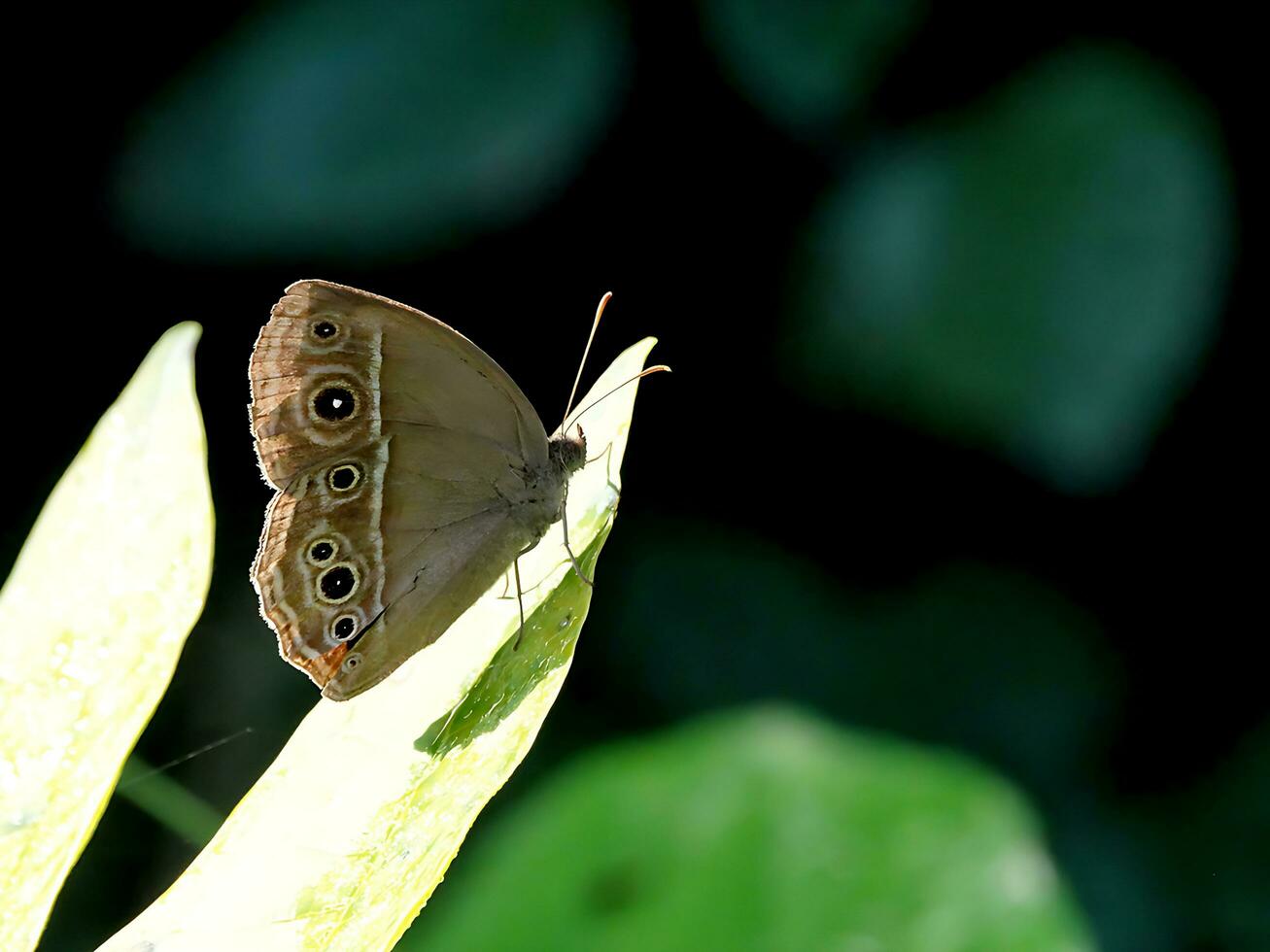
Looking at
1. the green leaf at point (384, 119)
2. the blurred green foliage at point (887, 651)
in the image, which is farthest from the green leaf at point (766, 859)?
the green leaf at point (384, 119)

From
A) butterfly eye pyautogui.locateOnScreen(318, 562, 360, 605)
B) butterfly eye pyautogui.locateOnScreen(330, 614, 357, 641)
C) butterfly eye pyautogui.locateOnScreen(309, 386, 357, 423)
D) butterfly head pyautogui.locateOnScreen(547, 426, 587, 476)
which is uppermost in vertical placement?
butterfly eye pyautogui.locateOnScreen(309, 386, 357, 423)

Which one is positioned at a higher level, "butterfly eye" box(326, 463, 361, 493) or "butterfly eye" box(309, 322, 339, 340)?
"butterfly eye" box(309, 322, 339, 340)

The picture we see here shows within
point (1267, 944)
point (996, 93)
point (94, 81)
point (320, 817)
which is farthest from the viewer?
point (94, 81)

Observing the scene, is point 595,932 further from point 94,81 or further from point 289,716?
point 94,81

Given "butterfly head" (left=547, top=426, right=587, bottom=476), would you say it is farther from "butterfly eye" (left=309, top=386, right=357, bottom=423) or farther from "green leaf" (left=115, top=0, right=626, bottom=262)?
"green leaf" (left=115, top=0, right=626, bottom=262)

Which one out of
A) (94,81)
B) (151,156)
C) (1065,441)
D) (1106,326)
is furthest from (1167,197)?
(94,81)

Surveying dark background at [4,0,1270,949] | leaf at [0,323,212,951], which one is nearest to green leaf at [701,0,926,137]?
dark background at [4,0,1270,949]
